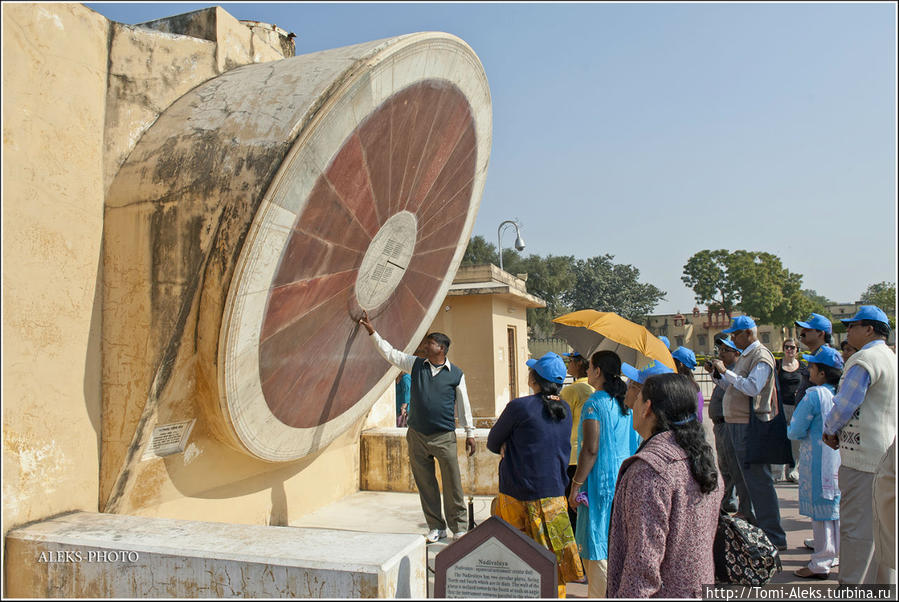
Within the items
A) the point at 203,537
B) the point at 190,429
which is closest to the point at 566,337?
the point at 190,429

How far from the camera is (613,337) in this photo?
4387mm

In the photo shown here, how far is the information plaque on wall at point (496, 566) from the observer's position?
7.90ft

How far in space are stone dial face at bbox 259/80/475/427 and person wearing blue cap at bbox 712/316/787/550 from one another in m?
2.55

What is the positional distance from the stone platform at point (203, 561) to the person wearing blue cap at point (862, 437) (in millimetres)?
2514

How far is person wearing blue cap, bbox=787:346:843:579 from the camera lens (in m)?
4.34

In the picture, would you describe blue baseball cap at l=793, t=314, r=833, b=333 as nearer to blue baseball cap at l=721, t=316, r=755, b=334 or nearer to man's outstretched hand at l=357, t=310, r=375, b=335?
blue baseball cap at l=721, t=316, r=755, b=334

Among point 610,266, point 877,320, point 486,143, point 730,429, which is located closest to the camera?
point 877,320

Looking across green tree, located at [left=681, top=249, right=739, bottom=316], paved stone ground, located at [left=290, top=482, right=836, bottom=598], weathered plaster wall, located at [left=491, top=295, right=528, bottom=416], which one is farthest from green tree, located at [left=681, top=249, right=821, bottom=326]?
paved stone ground, located at [left=290, top=482, right=836, bottom=598]

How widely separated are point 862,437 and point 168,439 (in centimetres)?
391

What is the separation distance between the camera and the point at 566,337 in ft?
18.1

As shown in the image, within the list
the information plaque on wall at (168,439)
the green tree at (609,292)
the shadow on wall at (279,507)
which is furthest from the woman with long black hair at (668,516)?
the green tree at (609,292)

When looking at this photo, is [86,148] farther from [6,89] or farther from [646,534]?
[646,534]

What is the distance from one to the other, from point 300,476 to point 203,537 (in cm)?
254

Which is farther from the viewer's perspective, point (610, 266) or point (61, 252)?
point (610, 266)
